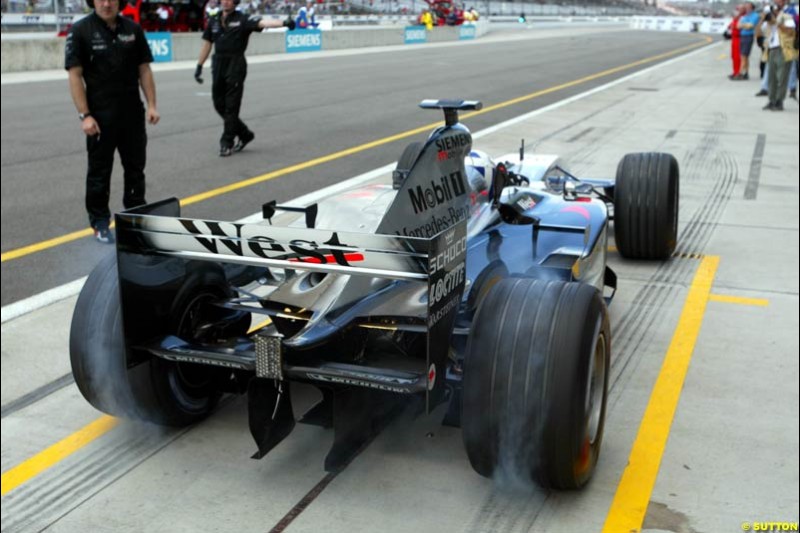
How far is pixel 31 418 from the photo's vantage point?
15.6ft

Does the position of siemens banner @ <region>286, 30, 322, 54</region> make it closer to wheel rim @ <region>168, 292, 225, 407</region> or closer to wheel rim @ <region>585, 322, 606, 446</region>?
wheel rim @ <region>168, 292, 225, 407</region>

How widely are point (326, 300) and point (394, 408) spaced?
58 cm

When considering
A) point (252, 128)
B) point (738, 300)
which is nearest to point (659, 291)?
point (738, 300)

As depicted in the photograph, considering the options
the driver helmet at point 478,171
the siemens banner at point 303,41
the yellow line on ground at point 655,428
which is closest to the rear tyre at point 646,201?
the yellow line on ground at point 655,428

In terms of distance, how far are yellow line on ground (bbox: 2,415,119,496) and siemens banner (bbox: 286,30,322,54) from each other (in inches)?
1156

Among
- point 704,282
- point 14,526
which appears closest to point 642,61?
point 704,282

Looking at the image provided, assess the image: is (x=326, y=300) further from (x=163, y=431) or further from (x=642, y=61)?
(x=642, y=61)

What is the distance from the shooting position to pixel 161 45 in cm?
2727

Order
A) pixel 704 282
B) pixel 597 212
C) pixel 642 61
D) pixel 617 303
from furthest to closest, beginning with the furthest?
pixel 642 61, pixel 704 282, pixel 617 303, pixel 597 212

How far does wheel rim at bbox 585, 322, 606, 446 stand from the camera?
3.91 m

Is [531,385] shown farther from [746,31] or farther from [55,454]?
[746,31]

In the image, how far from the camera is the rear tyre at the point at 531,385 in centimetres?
359

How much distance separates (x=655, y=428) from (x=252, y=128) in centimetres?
1119

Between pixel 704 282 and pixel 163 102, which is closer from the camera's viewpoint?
pixel 704 282
